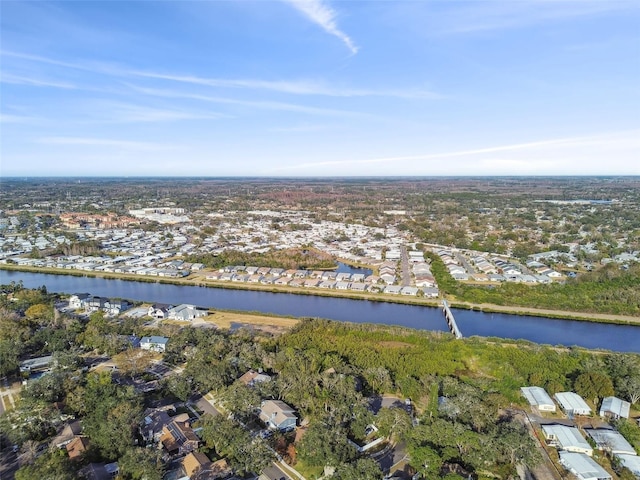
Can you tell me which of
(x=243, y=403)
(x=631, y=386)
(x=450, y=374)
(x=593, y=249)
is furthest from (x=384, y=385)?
(x=593, y=249)

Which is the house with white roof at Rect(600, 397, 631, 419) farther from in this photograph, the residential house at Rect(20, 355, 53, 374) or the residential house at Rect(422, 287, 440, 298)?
the residential house at Rect(20, 355, 53, 374)

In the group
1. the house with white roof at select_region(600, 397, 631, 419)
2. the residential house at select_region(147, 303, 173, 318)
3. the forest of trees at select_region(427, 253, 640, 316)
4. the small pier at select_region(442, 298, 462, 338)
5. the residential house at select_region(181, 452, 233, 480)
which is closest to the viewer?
the residential house at select_region(181, 452, 233, 480)

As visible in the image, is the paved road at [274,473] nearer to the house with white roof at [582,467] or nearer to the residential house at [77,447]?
the residential house at [77,447]

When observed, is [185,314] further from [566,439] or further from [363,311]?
[566,439]

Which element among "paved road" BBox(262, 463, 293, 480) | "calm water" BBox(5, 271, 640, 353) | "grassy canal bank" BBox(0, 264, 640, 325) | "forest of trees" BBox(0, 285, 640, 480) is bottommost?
"calm water" BBox(5, 271, 640, 353)

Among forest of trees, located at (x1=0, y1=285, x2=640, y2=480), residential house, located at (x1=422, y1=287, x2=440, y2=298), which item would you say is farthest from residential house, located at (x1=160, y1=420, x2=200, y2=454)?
residential house, located at (x1=422, y1=287, x2=440, y2=298)

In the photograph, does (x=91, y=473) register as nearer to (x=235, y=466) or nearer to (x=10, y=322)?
(x=235, y=466)

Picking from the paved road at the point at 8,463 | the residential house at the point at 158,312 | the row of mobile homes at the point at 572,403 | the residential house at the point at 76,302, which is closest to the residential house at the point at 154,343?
the residential house at the point at 158,312
